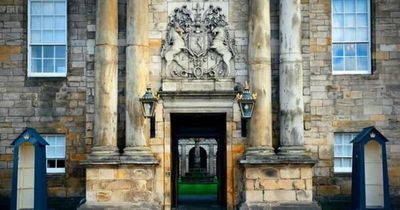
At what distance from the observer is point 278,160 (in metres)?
16.3

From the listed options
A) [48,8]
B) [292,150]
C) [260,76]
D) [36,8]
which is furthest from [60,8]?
[292,150]

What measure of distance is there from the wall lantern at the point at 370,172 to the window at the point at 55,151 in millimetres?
8072

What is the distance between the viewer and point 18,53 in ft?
59.8

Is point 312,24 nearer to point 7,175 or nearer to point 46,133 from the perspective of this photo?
point 46,133

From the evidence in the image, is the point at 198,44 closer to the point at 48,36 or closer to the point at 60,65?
the point at 60,65

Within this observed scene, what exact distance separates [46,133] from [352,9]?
9.52 metres

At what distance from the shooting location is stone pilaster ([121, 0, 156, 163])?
16.8 metres

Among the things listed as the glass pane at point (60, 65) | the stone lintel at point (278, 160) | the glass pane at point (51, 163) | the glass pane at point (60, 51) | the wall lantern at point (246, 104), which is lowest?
the glass pane at point (51, 163)

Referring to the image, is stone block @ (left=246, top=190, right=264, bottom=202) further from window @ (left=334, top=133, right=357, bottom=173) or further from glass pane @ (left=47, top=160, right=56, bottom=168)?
glass pane @ (left=47, top=160, right=56, bottom=168)

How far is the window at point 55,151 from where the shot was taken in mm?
18047

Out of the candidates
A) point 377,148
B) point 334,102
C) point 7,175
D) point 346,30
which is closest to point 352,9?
point 346,30

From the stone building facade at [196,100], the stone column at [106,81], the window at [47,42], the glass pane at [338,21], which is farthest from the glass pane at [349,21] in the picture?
the window at [47,42]

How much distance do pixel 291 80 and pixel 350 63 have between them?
2.50 meters

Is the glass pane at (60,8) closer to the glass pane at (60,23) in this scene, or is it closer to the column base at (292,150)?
the glass pane at (60,23)
